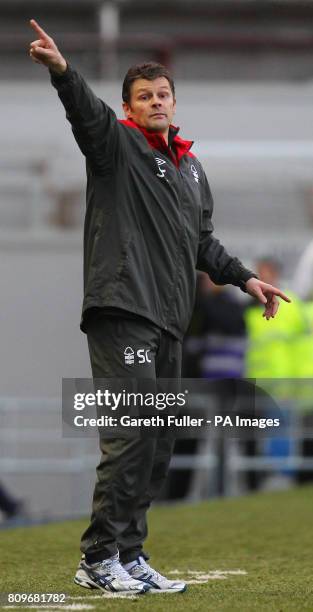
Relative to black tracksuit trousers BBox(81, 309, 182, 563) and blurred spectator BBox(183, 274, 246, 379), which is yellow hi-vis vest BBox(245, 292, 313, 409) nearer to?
blurred spectator BBox(183, 274, 246, 379)

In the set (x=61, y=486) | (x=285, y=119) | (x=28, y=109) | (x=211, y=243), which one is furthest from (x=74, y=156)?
(x=211, y=243)

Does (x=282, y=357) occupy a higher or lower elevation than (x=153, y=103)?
lower

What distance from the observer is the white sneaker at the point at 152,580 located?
16.6 ft

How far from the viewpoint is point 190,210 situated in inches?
202

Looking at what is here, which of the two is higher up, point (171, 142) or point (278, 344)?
point (171, 142)

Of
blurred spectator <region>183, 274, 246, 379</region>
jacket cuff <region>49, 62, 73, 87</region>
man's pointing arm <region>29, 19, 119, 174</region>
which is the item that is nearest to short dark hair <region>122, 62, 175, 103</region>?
man's pointing arm <region>29, 19, 119, 174</region>

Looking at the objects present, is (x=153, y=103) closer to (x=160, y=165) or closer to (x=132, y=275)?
(x=160, y=165)

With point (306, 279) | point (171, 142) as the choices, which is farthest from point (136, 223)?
point (306, 279)

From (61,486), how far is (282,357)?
10.4 ft

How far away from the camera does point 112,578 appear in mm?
4918

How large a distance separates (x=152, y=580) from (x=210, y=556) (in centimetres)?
180

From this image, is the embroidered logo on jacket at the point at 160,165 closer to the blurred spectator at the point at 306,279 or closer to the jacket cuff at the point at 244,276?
the jacket cuff at the point at 244,276

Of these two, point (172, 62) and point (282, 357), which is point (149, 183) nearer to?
point (282, 357)

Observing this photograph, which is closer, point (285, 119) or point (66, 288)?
point (66, 288)
